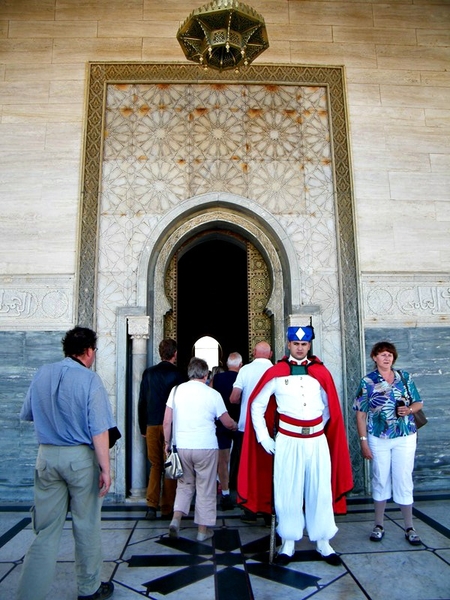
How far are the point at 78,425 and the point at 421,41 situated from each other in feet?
17.5

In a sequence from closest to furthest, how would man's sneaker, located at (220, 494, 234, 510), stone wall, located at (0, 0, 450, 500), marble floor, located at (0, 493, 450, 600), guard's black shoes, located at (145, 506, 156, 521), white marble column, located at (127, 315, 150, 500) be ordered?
marble floor, located at (0, 493, 450, 600)
guard's black shoes, located at (145, 506, 156, 521)
man's sneaker, located at (220, 494, 234, 510)
white marble column, located at (127, 315, 150, 500)
stone wall, located at (0, 0, 450, 500)

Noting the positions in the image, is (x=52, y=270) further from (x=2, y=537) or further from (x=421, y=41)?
(x=421, y=41)

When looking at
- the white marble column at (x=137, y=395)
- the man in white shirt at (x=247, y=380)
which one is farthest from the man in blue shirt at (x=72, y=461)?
the white marble column at (x=137, y=395)

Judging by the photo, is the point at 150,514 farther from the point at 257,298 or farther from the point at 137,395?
the point at 257,298

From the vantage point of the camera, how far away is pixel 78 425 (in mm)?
2422

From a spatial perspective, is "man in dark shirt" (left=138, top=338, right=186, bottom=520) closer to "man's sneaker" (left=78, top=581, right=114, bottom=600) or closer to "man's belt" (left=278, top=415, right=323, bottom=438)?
"man's belt" (left=278, top=415, right=323, bottom=438)

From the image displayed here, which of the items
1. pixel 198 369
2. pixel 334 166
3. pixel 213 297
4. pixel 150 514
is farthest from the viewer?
pixel 213 297

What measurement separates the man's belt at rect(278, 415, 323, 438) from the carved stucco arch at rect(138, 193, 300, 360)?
1.93 metres

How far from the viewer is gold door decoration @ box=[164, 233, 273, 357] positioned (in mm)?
5281

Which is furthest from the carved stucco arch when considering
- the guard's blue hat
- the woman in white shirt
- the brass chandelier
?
the guard's blue hat

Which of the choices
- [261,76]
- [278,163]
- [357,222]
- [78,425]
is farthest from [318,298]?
[78,425]

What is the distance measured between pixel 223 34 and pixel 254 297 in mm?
2501

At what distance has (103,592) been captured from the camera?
251 centimetres

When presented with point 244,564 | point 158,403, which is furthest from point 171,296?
point 244,564
